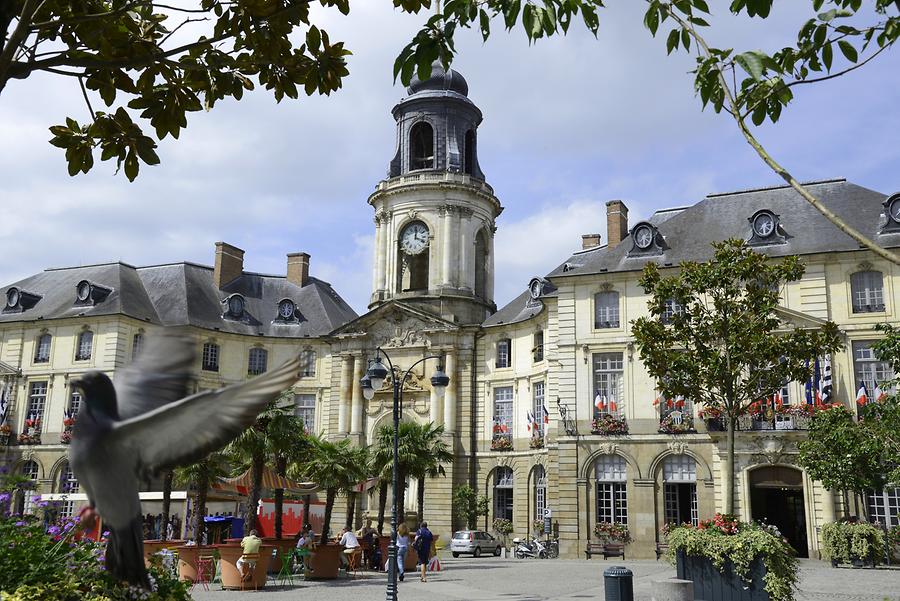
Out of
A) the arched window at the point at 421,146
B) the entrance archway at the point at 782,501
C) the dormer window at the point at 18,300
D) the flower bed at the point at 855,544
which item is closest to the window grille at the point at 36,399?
the dormer window at the point at 18,300

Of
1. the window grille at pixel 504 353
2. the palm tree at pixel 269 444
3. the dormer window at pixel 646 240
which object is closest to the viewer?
the palm tree at pixel 269 444

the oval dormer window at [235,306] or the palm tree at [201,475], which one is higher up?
the oval dormer window at [235,306]

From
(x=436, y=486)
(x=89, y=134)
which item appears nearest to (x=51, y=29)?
(x=89, y=134)

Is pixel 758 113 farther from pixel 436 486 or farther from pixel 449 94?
pixel 449 94

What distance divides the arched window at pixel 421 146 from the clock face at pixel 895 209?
79.2 feet

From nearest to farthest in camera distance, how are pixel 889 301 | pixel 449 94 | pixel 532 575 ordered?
1. pixel 532 575
2. pixel 889 301
3. pixel 449 94

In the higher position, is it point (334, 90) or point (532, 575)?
point (334, 90)

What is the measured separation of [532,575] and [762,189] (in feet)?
68.7

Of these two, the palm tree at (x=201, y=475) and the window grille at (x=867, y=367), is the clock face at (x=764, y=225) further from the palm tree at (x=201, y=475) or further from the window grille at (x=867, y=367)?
the palm tree at (x=201, y=475)

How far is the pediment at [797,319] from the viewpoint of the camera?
107 feet

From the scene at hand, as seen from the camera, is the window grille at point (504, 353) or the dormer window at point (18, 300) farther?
the dormer window at point (18, 300)

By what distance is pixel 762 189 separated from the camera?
37.7m

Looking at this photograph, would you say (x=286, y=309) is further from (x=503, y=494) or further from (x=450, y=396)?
(x=503, y=494)

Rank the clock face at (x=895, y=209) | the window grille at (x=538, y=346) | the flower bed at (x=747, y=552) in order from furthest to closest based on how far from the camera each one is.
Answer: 1. the window grille at (x=538, y=346)
2. the clock face at (x=895, y=209)
3. the flower bed at (x=747, y=552)
